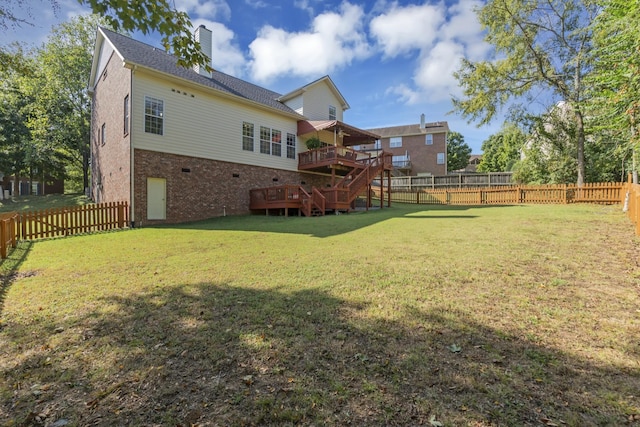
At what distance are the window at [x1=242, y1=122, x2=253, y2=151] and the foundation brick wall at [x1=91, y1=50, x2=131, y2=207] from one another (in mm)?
5683

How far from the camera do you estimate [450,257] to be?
5.83 m

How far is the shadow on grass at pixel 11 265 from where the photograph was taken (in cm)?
489

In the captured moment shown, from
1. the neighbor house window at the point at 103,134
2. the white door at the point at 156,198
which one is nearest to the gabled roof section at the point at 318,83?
the neighbor house window at the point at 103,134

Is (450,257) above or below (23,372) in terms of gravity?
above

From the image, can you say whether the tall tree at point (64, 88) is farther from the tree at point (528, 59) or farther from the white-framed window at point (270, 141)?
the tree at point (528, 59)

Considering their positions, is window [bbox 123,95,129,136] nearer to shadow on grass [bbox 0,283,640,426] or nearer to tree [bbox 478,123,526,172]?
shadow on grass [bbox 0,283,640,426]

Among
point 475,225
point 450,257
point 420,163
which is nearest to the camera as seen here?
point 450,257

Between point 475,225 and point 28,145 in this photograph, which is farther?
point 28,145

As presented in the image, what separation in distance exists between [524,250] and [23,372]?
7.67m

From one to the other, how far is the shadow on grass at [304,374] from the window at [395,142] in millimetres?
39435

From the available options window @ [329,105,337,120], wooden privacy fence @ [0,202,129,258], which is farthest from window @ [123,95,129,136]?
window @ [329,105,337,120]

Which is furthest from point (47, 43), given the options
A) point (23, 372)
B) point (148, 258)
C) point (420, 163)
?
point (420, 163)

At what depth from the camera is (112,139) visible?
50.4 ft

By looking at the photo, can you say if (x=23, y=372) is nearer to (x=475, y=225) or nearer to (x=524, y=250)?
(x=524, y=250)
